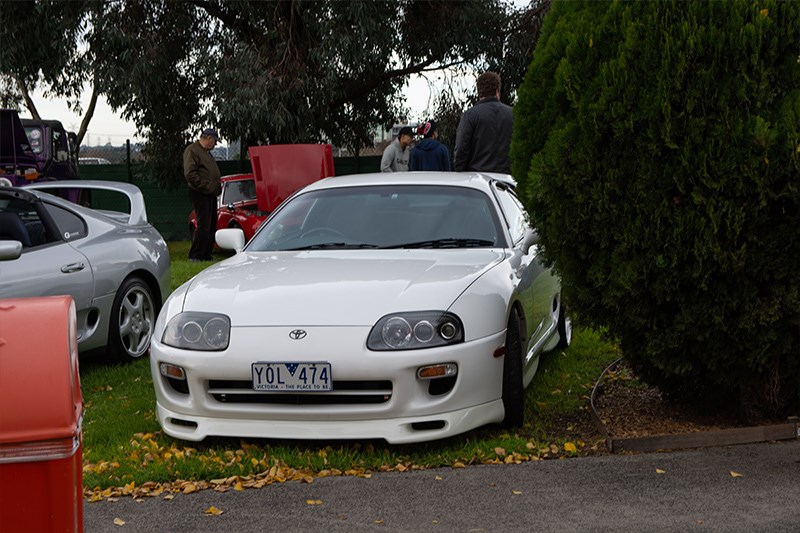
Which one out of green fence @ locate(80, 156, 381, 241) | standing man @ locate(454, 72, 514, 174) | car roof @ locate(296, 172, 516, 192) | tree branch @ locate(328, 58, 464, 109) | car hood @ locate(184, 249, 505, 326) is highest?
tree branch @ locate(328, 58, 464, 109)

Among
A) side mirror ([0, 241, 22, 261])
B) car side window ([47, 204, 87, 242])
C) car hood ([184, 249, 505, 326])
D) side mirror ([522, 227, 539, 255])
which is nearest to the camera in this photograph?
side mirror ([0, 241, 22, 261])

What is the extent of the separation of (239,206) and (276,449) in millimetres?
12518

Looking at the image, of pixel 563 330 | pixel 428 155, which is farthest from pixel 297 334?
pixel 428 155

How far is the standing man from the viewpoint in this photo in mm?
9570

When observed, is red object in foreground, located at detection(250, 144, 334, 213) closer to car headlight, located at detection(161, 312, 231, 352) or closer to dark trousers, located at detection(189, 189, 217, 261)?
dark trousers, located at detection(189, 189, 217, 261)

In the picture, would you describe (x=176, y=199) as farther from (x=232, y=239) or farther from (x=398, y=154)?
(x=232, y=239)

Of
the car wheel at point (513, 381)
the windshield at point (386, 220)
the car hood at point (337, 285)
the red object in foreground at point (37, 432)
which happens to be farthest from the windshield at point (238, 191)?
the red object in foreground at point (37, 432)

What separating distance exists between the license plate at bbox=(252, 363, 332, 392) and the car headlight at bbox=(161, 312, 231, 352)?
0.86ft

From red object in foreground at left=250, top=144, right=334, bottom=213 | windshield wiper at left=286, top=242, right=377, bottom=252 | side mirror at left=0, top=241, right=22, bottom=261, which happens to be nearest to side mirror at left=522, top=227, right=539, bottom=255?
windshield wiper at left=286, top=242, right=377, bottom=252

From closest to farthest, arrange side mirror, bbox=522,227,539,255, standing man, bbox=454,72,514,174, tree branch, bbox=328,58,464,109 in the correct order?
side mirror, bbox=522,227,539,255
standing man, bbox=454,72,514,174
tree branch, bbox=328,58,464,109

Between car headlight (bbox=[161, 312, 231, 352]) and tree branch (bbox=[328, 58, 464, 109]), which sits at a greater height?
tree branch (bbox=[328, 58, 464, 109])

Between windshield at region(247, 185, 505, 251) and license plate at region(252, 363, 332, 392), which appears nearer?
license plate at region(252, 363, 332, 392)

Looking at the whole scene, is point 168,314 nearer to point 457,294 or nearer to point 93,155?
point 457,294

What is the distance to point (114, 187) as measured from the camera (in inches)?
295
